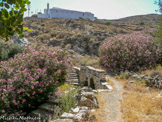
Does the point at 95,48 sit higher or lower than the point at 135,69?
higher

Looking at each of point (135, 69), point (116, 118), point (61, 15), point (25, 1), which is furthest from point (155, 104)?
point (61, 15)

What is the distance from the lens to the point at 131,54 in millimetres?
9633

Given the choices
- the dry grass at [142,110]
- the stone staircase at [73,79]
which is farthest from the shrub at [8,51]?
the dry grass at [142,110]

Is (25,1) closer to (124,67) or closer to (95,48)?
(124,67)

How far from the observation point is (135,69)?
9.58 m

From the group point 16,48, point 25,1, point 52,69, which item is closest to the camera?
point 25,1

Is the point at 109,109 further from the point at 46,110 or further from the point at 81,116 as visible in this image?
the point at 46,110

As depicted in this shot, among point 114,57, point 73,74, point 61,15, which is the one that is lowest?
point 73,74

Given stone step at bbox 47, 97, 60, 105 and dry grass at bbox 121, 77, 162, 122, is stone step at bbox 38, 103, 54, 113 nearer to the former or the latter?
stone step at bbox 47, 97, 60, 105

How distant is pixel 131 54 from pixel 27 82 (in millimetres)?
7474

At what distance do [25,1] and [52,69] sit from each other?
448cm

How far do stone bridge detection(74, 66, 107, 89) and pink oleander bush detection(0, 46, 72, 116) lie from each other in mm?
2303

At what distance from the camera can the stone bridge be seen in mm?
7664

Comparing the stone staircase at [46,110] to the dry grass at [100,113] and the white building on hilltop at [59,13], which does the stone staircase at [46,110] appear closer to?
the dry grass at [100,113]
